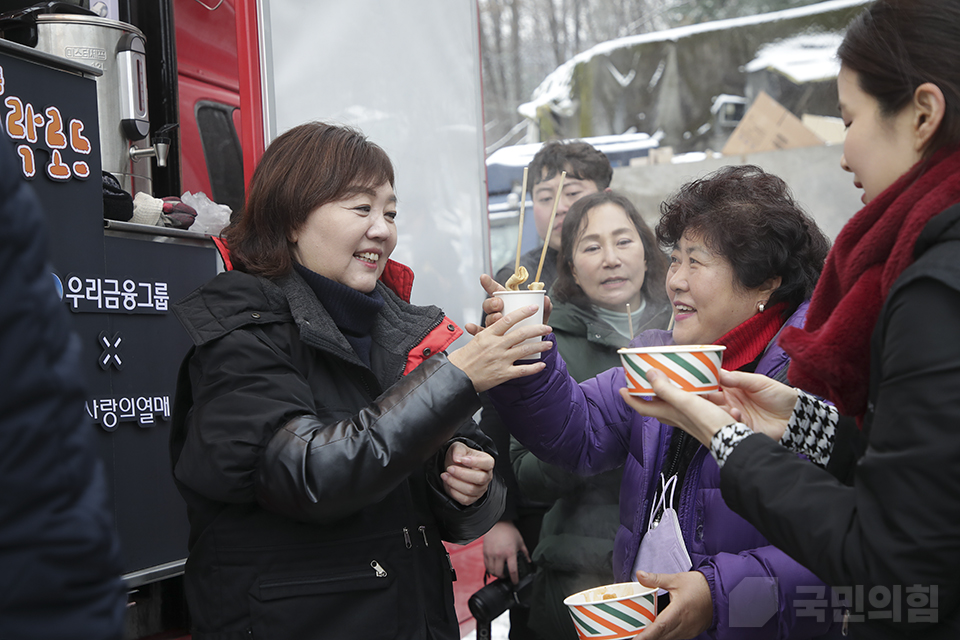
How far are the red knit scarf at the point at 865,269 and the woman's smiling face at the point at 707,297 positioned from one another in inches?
28.5

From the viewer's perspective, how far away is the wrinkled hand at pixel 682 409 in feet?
4.70

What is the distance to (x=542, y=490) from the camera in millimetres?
2887

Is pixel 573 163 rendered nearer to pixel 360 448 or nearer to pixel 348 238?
pixel 348 238

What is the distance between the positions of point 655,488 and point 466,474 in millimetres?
499

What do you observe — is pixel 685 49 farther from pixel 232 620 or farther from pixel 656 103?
pixel 232 620

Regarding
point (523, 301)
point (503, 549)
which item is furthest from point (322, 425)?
point (503, 549)

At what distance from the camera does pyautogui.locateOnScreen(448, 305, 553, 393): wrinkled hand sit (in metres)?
1.77

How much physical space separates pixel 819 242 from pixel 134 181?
256 cm

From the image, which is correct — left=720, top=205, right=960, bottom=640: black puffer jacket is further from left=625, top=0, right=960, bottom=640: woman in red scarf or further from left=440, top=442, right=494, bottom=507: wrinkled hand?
left=440, top=442, right=494, bottom=507: wrinkled hand

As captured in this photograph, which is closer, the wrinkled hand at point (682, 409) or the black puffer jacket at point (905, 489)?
the black puffer jacket at point (905, 489)

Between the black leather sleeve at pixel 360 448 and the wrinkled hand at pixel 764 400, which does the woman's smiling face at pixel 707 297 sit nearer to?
the wrinkled hand at pixel 764 400

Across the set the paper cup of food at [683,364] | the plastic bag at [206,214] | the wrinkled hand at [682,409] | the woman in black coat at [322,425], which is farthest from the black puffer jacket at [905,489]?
the plastic bag at [206,214]

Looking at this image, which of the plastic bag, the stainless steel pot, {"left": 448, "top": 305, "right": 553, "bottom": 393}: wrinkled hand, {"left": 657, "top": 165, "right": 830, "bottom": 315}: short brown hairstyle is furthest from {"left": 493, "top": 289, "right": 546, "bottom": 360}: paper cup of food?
the stainless steel pot

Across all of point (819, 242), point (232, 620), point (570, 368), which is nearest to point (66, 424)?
point (232, 620)
